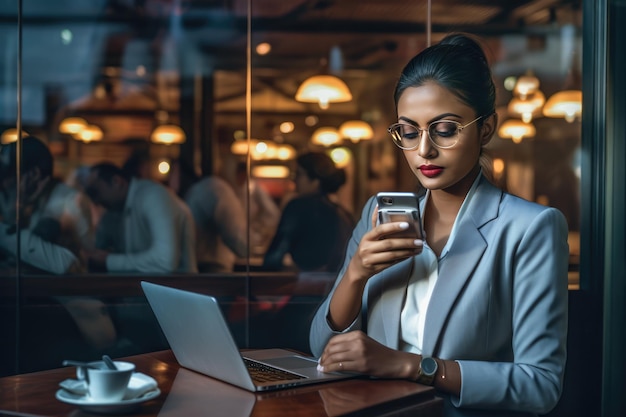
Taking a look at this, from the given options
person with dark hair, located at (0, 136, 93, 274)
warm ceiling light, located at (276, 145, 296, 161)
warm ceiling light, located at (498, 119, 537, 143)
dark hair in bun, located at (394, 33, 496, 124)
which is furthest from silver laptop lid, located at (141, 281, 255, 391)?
warm ceiling light, located at (498, 119, 537, 143)

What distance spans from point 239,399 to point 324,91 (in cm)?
422

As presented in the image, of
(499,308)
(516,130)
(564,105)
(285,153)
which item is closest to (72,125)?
(285,153)

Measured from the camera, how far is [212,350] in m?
1.70

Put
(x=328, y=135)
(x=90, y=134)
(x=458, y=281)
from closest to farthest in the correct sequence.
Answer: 1. (x=458, y=281)
2. (x=90, y=134)
3. (x=328, y=135)

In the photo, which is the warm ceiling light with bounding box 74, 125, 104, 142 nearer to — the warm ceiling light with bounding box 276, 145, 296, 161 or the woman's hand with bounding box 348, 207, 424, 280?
the warm ceiling light with bounding box 276, 145, 296, 161

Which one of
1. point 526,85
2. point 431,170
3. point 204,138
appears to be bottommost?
point 431,170

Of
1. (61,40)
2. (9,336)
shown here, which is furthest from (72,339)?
(61,40)

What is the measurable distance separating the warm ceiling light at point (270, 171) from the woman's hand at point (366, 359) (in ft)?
10.6

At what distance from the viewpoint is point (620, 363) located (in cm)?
366

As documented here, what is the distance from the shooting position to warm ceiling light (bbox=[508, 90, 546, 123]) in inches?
225

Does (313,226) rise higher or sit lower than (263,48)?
lower

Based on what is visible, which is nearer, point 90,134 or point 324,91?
point 90,134

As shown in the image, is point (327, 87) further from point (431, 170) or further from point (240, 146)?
point (431, 170)

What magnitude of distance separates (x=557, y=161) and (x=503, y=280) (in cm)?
453
